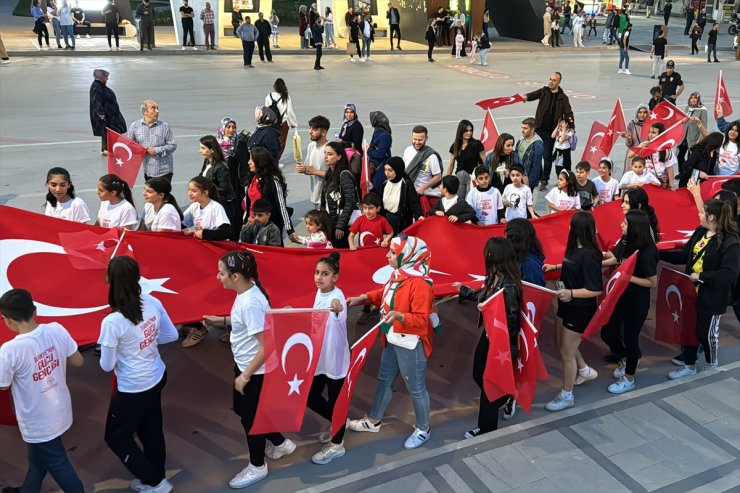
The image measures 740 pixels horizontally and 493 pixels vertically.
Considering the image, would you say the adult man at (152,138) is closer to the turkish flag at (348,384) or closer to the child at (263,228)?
the child at (263,228)

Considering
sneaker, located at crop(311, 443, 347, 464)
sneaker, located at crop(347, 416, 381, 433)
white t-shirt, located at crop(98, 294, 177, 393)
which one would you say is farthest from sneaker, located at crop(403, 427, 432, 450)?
white t-shirt, located at crop(98, 294, 177, 393)

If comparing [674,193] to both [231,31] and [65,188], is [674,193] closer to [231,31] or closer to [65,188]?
[65,188]

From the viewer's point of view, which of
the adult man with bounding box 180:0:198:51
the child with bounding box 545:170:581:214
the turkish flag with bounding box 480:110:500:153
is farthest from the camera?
the adult man with bounding box 180:0:198:51

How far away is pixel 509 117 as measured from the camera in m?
18.3

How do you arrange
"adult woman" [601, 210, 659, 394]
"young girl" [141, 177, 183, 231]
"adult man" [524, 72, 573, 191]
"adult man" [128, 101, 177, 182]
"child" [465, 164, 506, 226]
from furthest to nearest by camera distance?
"adult man" [524, 72, 573, 191] → "adult man" [128, 101, 177, 182] → "child" [465, 164, 506, 226] → "young girl" [141, 177, 183, 231] → "adult woman" [601, 210, 659, 394]

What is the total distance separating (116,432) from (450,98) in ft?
57.8

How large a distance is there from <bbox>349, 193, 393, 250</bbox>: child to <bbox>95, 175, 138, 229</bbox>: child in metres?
2.14

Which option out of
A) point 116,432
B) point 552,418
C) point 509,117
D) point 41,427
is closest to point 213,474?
point 116,432

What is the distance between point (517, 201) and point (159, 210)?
3926 mm

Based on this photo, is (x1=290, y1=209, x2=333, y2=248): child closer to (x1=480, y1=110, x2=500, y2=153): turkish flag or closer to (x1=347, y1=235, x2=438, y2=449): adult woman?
(x1=347, y1=235, x2=438, y2=449): adult woman

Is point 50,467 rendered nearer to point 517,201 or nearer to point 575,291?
point 575,291

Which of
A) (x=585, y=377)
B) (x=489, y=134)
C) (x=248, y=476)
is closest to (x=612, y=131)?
(x=489, y=134)

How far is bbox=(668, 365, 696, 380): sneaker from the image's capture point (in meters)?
6.64

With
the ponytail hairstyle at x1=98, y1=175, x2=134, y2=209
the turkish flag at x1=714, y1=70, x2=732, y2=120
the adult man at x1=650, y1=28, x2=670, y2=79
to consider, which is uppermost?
the adult man at x1=650, y1=28, x2=670, y2=79
